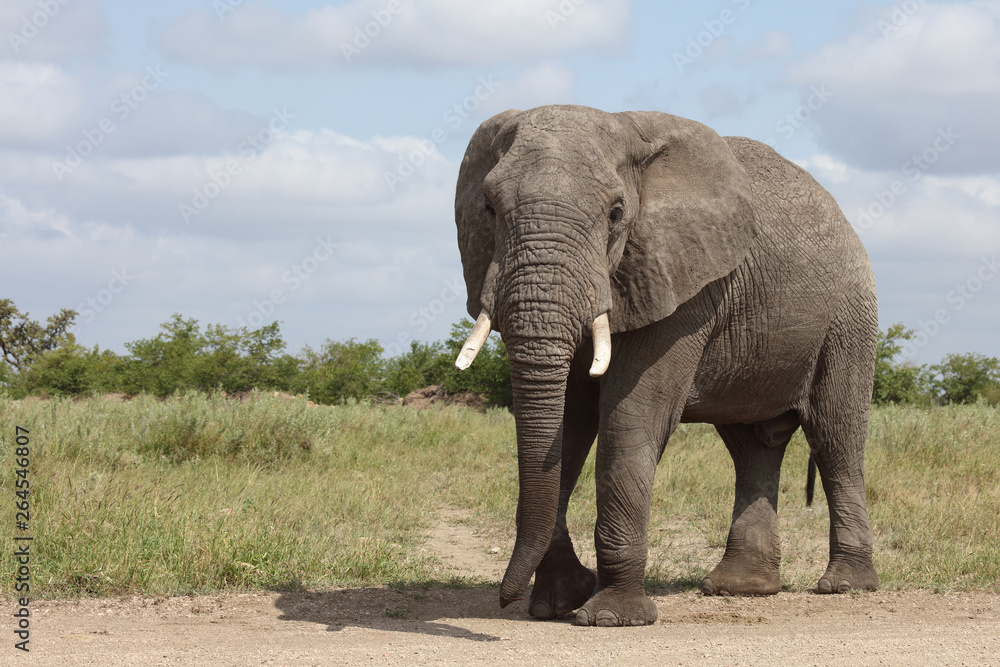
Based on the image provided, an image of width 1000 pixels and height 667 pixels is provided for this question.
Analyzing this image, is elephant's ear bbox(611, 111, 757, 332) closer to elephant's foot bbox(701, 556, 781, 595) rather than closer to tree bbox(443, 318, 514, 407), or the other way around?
elephant's foot bbox(701, 556, 781, 595)

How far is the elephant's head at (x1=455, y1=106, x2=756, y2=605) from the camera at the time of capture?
5355 mm

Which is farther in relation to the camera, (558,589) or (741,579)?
(741,579)

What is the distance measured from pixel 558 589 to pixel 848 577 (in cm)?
238

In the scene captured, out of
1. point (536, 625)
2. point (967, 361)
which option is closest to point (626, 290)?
point (536, 625)

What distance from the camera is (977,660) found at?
5082 millimetres

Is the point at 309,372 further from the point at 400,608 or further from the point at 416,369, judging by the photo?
the point at 400,608

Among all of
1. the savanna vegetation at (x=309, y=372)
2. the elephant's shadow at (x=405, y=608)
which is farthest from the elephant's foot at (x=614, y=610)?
the savanna vegetation at (x=309, y=372)

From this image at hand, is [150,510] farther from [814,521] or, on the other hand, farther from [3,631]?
[814,521]

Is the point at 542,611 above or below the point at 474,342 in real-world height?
below

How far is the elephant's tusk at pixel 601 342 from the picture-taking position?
5.35m

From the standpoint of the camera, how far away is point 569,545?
263 inches

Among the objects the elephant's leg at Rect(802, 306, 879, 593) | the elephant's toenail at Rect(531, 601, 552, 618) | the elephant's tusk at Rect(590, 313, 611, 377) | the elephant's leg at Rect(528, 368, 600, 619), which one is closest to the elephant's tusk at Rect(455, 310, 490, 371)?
the elephant's tusk at Rect(590, 313, 611, 377)

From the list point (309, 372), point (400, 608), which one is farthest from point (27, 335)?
point (400, 608)

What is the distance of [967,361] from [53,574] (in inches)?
975
